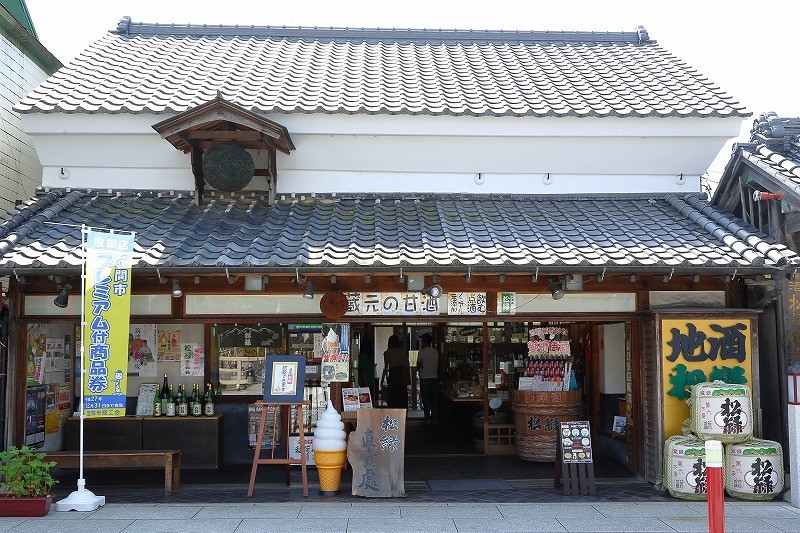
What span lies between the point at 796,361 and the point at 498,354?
17.7 ft

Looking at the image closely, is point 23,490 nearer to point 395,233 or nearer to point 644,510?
point 395,233

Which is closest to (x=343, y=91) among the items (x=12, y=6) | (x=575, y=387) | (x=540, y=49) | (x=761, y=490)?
(x=540, y=49)

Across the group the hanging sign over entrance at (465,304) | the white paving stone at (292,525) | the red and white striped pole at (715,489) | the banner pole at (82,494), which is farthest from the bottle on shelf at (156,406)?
the red and white striped pole at (715,489)

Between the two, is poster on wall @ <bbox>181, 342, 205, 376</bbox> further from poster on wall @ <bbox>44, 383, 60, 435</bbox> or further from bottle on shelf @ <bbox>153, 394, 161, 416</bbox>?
poster on wall @ <bbox>44, 383, 60, 435</bbox>

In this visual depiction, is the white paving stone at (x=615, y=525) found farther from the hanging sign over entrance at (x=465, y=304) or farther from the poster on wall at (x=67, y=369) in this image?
the poster on wall at (x=67, y=369)

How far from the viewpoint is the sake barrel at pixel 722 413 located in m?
9.67

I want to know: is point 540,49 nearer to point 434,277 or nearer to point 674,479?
point 434,277

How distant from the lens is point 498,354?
46.7 ft

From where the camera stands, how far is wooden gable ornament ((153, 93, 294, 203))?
35.8ft

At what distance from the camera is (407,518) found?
895 cm

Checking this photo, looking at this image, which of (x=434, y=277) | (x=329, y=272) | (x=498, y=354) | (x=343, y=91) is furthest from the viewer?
(x=498, y=354)

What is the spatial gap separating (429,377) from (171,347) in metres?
6.21

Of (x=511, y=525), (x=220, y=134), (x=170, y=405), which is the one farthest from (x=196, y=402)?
(x=511, y=525)

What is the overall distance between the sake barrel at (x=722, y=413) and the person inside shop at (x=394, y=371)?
26.4ft
